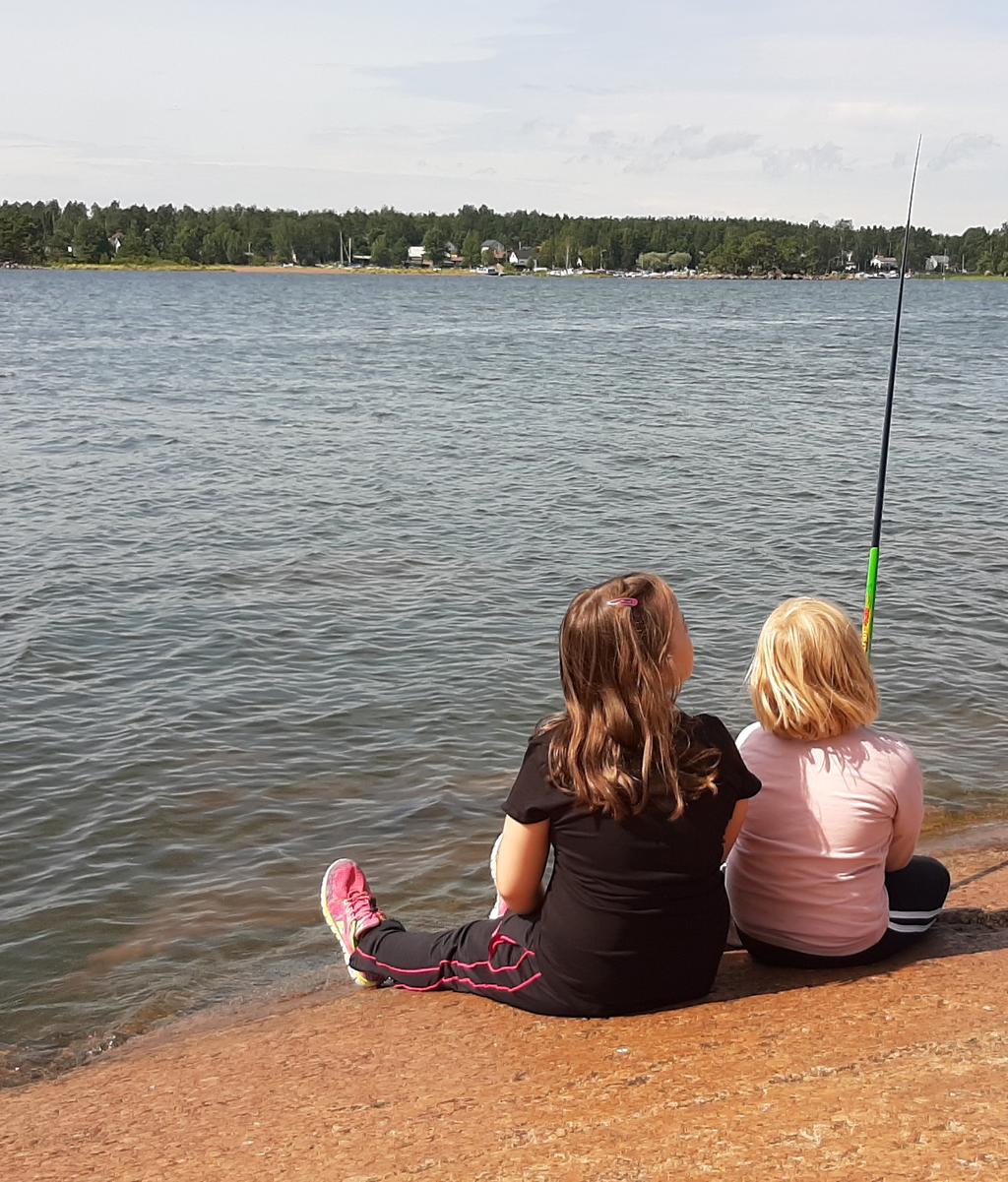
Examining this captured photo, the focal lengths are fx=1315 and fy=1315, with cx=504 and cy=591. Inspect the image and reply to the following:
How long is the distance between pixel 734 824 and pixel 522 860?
0.64m

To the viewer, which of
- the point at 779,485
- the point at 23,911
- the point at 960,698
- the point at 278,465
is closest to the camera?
the point at 23,911

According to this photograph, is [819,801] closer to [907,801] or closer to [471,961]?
[907,801]

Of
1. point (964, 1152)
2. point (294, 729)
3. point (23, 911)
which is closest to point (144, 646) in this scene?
point (294, 729)

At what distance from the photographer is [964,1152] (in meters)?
3.02

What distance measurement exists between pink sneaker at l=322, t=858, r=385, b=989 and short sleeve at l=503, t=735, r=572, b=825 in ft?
3.94

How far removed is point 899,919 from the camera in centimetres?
430

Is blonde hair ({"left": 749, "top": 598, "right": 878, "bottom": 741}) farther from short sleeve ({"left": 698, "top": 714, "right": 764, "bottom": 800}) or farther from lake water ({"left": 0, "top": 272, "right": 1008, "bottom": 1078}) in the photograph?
lake water ({"left": 0, "top": 272, "right": 1008, "bottom": 1078})

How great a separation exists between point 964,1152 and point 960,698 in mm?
6514

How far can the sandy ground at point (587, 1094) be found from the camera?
3145mm

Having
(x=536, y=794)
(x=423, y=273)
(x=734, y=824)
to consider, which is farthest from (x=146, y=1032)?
(x=423, y=273)

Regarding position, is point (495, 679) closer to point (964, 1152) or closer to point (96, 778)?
point (96, 778)

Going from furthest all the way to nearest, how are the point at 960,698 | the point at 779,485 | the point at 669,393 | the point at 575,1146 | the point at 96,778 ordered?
1. the point at 669,393
2. the point at 779,485
3. the point at 960,698
4. the point at 96,778
5. the point at 575,1146

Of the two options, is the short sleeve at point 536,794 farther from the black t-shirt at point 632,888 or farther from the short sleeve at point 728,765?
the short sleeve at point 728,765

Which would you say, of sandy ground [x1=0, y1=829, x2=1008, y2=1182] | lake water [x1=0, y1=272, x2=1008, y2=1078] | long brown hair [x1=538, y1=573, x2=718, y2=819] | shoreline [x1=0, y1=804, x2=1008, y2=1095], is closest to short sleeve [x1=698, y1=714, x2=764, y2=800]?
long brown hair [x1=538, y1=573, x2=718, y2=819]
